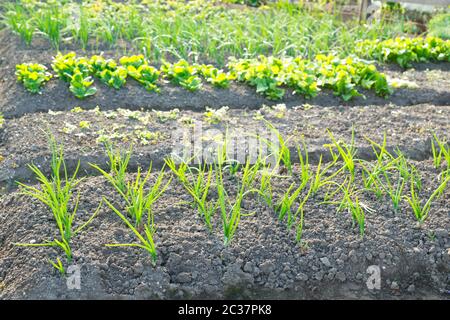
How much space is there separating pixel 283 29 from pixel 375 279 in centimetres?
378

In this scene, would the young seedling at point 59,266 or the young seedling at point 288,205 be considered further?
the young seedling at point 288,205

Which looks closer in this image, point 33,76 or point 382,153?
point 382,153

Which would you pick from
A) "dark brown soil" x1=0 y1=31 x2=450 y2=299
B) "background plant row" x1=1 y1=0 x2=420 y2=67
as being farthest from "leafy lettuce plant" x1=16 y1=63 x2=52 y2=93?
"background plant row" x1=1 y1=0 x2=420 y2=67

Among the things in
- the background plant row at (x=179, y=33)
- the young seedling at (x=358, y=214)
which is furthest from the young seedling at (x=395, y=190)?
the background plant row at (x=179, y=33)

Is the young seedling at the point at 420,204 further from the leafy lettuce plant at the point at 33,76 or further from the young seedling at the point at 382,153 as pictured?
the leafy lettuce plant at the point at 33,76

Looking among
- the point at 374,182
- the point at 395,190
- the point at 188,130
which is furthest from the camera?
the point at 188,130

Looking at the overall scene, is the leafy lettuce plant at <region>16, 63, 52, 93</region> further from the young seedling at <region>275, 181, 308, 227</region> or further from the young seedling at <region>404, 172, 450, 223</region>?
the young seedling at <region>404, 172, 450, 223</region>

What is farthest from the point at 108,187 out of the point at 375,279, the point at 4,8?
the point at 4,8

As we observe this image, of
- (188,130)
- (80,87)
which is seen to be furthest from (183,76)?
(188,130)

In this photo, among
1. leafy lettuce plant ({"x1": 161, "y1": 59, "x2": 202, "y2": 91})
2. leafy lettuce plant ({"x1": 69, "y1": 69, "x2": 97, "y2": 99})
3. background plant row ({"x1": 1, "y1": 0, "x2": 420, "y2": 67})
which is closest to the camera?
leafy lettuce plant ({"x1": 69, "y1": 69, "x2": 97, "y2": 99})

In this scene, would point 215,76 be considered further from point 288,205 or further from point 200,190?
point 288,205

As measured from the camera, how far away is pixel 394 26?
23.3ft

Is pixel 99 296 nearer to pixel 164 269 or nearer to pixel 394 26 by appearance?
pixel 164 269

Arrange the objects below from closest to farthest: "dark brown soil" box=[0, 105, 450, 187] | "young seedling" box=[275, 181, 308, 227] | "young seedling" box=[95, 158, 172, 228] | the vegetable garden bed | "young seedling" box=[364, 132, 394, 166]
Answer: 1. the vegetable garden bed
2. "young seedling" box=[95, 158, 172, 228]
3. "young seedling" box=[275, 181, 308, 227]
4. "young seedling" box=[364, 132, 394, 166]
5. "dark brown soil" box=[0, 105, 450, 187]
